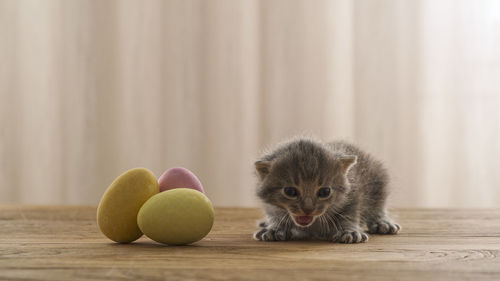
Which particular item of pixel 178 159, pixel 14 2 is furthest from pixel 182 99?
pixel 14 2

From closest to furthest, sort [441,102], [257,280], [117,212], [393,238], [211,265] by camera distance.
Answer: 1. [257,280]
2. [211,265]
3. [117,212]
4. [393,238]
5. [441,102]

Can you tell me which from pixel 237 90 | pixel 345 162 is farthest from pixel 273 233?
pixel 237 90

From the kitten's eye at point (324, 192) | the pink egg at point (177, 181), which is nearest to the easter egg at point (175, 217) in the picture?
the pink egg at point (177, 181)

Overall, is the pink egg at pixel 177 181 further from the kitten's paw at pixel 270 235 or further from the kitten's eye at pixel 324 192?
the kitten's eye at pixel 324 192

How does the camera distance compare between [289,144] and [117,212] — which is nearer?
[117,212]

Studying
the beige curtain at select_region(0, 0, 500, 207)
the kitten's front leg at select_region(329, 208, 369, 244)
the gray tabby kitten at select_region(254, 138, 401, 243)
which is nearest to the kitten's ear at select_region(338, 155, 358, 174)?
the gray tabby kitten at select_region(254, 138, 401, 243)

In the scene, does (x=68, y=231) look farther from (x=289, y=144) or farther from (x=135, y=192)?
(x=289, y=144)

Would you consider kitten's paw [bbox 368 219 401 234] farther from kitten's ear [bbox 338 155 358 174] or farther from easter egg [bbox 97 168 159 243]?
easter egg [bbox 97 168 159 243]
